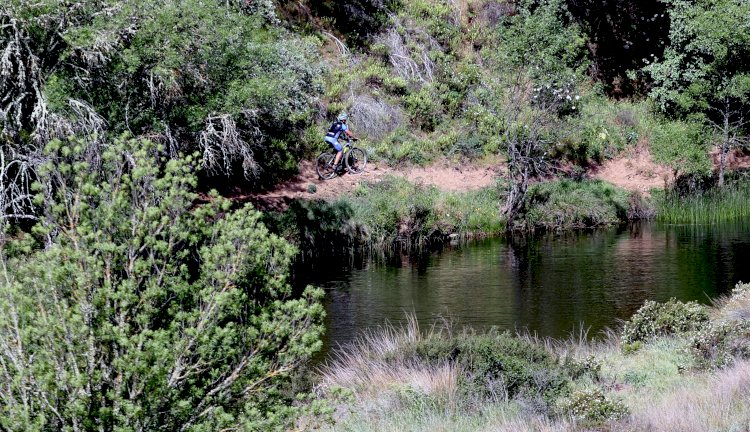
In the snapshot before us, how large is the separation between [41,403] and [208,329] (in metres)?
1.24

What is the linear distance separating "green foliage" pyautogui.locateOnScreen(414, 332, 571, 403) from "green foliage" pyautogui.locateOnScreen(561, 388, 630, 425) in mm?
914

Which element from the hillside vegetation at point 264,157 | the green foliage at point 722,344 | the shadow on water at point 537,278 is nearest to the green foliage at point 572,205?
the hillside vegetation at point 264,157

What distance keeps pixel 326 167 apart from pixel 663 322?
56.9 ft

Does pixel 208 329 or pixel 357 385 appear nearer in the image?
pixel 208 329

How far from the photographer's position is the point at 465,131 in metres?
34.2

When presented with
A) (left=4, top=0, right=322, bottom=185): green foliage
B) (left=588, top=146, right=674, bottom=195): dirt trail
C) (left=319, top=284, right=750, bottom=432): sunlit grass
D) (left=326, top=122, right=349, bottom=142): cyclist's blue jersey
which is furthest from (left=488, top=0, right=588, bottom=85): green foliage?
(left=319, top=284, right=750, bottom=432): sunlit grass

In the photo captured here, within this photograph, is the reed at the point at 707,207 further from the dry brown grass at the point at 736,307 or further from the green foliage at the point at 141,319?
the green foliage at the point at 141,319

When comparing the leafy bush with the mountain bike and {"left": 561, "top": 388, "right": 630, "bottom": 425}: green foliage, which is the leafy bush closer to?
{"left": 561, "top": 388, "right": 630, "bottom": 425}: green foliage

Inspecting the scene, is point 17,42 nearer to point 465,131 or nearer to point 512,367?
point 512,367

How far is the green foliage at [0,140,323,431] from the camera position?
5.84 metres

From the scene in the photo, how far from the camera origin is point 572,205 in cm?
2966

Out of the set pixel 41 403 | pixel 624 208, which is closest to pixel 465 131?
pixel 624 208

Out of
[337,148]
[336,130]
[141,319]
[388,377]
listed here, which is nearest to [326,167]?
[337,148]

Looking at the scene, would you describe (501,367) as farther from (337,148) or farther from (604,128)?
(604,128)
